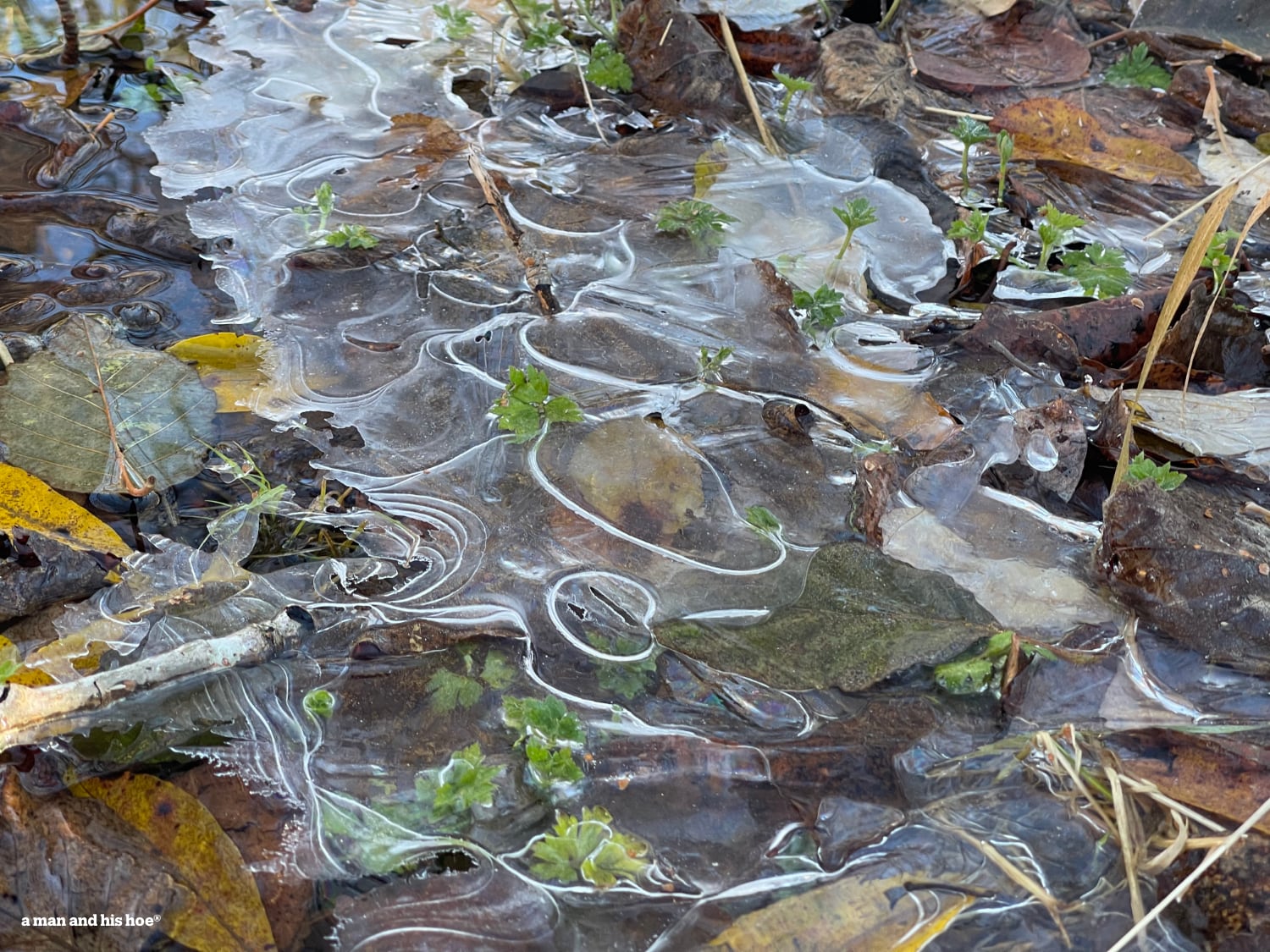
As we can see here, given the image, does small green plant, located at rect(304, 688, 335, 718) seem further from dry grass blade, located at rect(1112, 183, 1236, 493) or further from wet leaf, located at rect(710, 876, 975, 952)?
dry grass blade, located at rect(1112, 183, 1236, 493)

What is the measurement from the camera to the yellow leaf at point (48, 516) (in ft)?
6.12

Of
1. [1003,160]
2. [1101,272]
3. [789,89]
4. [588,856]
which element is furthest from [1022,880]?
[789,89]

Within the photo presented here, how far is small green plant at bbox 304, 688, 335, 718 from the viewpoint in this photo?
1671mm

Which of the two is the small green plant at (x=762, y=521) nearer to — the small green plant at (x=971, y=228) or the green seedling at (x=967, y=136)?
the small green plant at (x=971, y=228)

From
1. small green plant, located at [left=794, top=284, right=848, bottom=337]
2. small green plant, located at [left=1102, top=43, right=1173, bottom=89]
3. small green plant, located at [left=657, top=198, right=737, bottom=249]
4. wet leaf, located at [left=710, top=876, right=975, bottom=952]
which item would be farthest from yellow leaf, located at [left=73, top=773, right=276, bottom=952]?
small green plant, located at [left=1102, top=43, right=1173, bottom=89]

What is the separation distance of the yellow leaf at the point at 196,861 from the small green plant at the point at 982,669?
1.12m

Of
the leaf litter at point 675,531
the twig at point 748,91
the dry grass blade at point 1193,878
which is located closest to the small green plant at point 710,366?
the leaf litter at point 675,531

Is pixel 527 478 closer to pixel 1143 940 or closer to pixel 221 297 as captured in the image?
pixel 221 297

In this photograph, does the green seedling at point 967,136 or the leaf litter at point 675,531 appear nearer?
the leaf litter at point 675,531

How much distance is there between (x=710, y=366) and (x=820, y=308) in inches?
12.6

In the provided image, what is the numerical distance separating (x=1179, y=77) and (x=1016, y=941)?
310 centimetres

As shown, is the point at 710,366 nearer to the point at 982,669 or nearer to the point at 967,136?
the point at 982,669

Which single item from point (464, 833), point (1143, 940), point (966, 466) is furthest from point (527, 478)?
point (1143, 940)

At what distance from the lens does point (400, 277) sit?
2.57 metres
